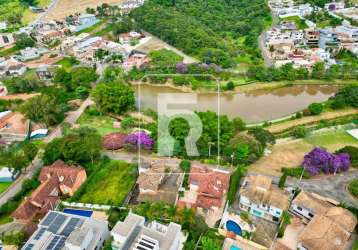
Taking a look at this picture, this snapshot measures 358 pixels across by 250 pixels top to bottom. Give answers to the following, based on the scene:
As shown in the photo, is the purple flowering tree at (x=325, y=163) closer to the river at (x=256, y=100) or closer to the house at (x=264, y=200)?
the house at (x=264, y=200)

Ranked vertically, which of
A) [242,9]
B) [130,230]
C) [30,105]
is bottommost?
[130,230]

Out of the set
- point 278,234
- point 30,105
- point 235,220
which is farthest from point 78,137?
point 278,234

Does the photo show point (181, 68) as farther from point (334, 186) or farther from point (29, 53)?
point (334, 186)

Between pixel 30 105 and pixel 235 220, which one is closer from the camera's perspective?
pixel 235 220

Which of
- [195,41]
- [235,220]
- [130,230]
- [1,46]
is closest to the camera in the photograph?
[130,230]

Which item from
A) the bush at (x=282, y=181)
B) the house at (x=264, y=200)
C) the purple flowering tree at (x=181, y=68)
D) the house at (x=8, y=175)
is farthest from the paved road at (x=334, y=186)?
the purple flowering tree at (x=181, y=68)

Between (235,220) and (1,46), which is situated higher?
(1,46)

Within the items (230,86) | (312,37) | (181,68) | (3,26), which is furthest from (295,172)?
(3,26)

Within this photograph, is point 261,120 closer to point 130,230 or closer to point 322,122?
point 322,122
